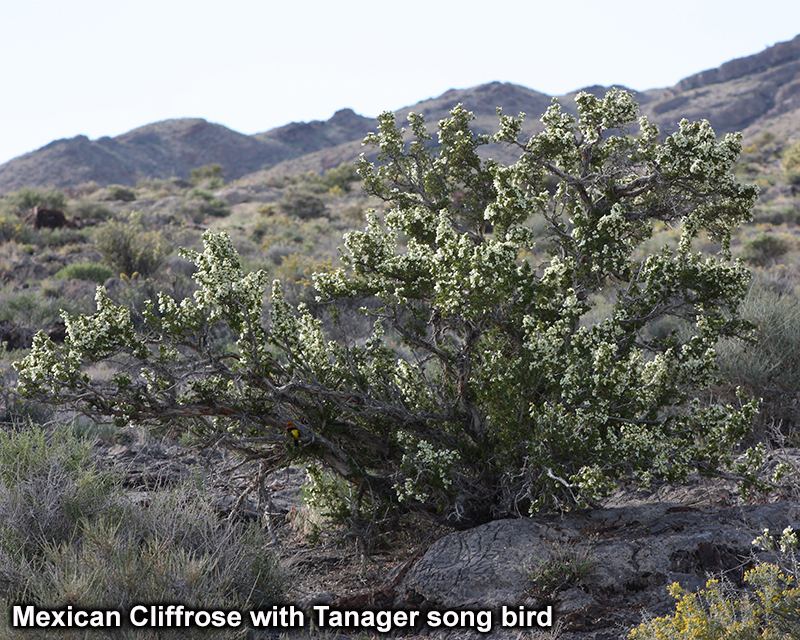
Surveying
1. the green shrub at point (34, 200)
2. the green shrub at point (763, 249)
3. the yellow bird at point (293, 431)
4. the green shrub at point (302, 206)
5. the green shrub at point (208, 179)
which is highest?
the green shrub at point (208, 179)

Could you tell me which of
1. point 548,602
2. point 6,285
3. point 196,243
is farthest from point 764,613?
point 196,243

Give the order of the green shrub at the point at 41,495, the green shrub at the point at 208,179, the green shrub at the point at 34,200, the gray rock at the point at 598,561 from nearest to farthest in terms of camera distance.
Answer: the gray rock at the point at 598,561, the green shrub at the point at 41,495, the green shrub at the point at 34,200, the green shrub at the point at 208,179

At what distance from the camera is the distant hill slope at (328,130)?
64562mm

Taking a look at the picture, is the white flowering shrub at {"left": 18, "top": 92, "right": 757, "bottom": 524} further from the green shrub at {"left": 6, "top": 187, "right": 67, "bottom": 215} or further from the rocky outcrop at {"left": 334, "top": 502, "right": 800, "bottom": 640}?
the green shrub at {"left": 6, "top": 187, "right": 67, "bottom": 215}

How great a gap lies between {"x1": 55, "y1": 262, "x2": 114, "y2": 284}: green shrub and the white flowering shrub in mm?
10626

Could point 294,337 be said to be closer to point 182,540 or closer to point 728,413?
point 182,540

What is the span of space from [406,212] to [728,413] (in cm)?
274

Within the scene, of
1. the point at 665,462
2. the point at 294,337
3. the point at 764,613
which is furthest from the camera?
the point at 294,337

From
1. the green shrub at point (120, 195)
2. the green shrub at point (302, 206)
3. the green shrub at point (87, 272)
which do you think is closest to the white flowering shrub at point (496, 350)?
the green shrub at point (87, 272)

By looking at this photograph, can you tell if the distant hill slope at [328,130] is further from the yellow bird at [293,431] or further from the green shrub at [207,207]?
the yellow bird at [293,431]

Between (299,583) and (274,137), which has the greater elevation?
(274,137)

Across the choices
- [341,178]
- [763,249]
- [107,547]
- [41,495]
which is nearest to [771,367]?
[107,547]

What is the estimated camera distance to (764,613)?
9.52 ft

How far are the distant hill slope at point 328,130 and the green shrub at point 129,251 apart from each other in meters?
43.5
